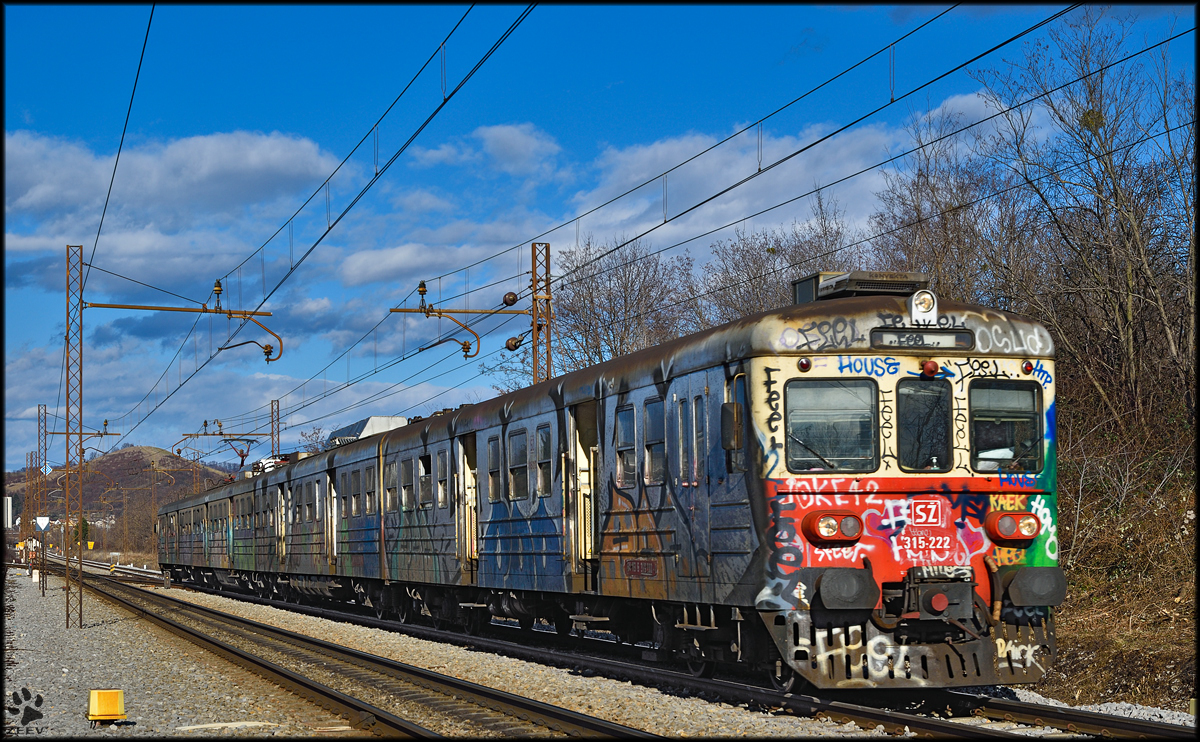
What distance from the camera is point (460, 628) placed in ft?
64.8

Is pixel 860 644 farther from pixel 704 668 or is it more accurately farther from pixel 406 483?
pixel 406 483

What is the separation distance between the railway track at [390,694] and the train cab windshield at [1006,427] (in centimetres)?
375

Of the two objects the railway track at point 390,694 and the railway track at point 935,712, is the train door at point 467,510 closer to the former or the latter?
the railway track at point 390,694

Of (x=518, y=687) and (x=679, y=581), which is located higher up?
(x=679, y=581)

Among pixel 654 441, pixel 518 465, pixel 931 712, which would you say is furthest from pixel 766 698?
pixel 518 465

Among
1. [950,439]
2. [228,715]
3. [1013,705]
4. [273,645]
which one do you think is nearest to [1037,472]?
[950,439]

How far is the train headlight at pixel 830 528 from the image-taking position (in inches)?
364

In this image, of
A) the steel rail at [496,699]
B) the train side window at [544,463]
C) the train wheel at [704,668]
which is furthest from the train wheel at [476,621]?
the train wheel at [704,668]

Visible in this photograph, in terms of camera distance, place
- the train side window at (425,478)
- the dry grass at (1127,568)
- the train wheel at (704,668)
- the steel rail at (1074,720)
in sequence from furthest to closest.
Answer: the train side window at (425,478), the train wheel at (704,668), the dry grass at (1127,568), the steel rail at (1074,720)

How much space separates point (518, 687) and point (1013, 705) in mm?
4833

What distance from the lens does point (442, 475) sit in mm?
17359

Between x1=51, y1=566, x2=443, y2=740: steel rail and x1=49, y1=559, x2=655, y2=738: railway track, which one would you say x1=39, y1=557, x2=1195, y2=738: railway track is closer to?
x1=49, y1=559, x2=655, y2=738: railway track

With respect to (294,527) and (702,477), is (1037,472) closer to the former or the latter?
(702,477)
